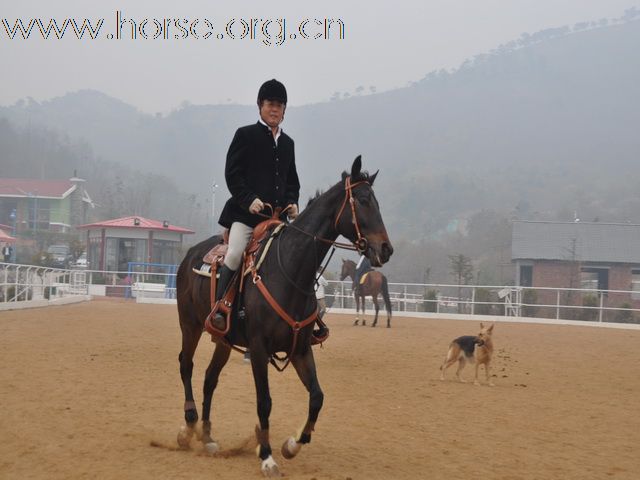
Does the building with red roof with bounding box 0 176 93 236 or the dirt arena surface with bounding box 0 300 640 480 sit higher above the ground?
the building with red roof with bounding box 0 176 93 236

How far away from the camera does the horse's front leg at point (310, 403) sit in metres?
6.82

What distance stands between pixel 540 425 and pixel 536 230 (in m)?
51.6

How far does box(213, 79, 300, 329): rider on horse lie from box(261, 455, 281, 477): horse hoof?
161 centimetres

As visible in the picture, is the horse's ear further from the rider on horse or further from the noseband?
the rider on horse

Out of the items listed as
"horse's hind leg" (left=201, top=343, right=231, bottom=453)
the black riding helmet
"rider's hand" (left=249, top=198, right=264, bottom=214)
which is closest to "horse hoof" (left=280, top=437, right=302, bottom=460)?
"horse's hind leg" (left=201, top=343, right=231, bottom=453)

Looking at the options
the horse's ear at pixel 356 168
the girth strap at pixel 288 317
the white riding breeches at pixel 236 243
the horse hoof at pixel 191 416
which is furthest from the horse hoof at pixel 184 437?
the horse's ear at pixel 356 168

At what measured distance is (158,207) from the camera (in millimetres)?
147125

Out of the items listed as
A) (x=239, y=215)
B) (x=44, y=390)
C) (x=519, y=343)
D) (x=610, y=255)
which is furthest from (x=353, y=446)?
(x=610, y=255)

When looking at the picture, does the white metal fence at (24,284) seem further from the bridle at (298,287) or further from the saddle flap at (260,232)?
the bridle at (298,287)

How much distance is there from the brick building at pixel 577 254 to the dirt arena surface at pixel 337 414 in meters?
39.3

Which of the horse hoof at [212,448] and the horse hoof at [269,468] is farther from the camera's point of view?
the horse hoof at [212,448]

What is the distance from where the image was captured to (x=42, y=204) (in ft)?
324

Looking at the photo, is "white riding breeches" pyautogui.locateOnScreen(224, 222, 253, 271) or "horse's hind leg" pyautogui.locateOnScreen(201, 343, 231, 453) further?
"horse's hind leg" pyautogui.locateOnScreen(201, 343, 231, 453)

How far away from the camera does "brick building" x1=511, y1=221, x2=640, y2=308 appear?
57188 mm
